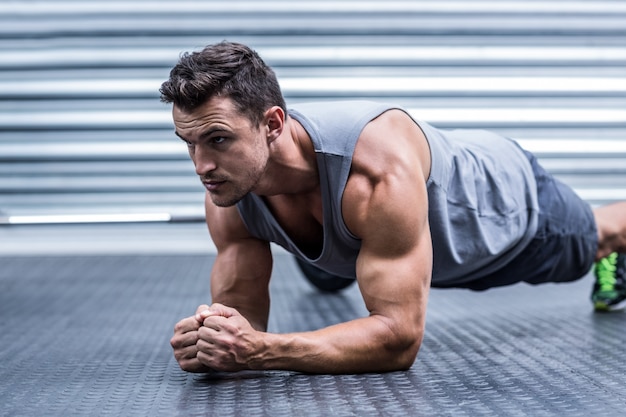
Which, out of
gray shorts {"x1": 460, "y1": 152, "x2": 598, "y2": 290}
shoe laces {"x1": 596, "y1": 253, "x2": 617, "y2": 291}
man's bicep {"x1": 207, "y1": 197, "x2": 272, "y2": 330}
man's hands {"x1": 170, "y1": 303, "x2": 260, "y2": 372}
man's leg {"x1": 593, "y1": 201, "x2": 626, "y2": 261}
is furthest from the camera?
shoe laces {"x1": 596, "y1": 253, "x2": 617, "y2": 291}

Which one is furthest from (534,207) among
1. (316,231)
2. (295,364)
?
(295,364)

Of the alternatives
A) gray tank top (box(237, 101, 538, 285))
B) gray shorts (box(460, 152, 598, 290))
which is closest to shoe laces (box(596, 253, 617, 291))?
gray shorts (box(460, 152, 598, 290))

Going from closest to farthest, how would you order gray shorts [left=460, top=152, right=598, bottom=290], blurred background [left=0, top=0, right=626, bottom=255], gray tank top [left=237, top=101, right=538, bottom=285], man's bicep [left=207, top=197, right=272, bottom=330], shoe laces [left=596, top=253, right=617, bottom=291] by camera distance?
gray tank top [left=237, top=101, right=538, bottom=285]
man's bicep [left=207, top=197, right=272, bottom=330]
gray shorts [left=460, top=152, right=598, bottom=290]
shoe laces [left=596, top=253, right=617, bottom=291]
blurred background [left=0, top=0, right=626, bottom=255]

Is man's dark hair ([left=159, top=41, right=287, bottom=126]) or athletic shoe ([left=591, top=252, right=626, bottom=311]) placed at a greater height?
man's dark hair ([left=159, top=41, right=287, bottom=126])

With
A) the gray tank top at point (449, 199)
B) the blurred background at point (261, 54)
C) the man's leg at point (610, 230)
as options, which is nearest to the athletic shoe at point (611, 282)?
the man's leg at point (610, 230)

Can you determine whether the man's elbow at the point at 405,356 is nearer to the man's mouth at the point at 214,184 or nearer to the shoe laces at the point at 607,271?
the man's mouth at the point at 214,184

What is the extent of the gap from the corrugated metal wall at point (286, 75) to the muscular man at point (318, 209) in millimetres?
2672

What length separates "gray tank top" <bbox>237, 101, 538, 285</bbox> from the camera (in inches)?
80.9

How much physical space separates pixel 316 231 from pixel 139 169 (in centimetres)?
301

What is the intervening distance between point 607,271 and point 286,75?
259 cm

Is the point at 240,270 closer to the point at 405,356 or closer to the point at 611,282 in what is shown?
the point at 405,356

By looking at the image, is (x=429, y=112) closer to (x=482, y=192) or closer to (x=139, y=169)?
(x=139, y=169)

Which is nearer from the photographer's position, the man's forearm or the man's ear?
the man's forearm

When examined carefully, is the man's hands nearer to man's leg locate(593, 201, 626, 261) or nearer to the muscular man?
the muscular man
